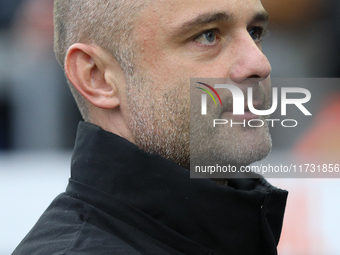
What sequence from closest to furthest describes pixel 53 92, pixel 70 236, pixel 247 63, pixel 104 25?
1. pixel 70 236
2. pixel 247 63
3. pixel 104 25
4. pixel 53 92

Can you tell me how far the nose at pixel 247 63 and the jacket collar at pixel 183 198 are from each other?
335 mm

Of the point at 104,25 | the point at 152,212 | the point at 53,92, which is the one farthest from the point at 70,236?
the point at 53,92

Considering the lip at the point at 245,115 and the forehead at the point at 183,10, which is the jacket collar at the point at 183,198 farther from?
the forehead at the point at 183,10

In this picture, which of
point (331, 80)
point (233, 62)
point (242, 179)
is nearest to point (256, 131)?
point (233, 62)

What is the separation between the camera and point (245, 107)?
1280 millimetres

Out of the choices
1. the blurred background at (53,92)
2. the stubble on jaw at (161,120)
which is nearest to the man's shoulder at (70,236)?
the stubble on jaw at (161,120)

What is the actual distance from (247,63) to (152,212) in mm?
520

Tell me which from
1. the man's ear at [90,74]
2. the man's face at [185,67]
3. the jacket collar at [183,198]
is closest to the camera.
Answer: the jacket collar at [183,198]

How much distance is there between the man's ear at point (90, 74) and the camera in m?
1.34

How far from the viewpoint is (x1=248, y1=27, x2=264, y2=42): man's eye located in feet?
4.59

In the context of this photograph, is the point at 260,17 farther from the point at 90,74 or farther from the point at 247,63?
the point at 90,74

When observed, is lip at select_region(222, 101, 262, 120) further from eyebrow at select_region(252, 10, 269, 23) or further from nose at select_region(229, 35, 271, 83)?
eyebrow at select_region(252, 10, 269, 23)

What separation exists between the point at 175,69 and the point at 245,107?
248 mm

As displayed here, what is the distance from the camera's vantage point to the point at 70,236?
1076 millimetres
